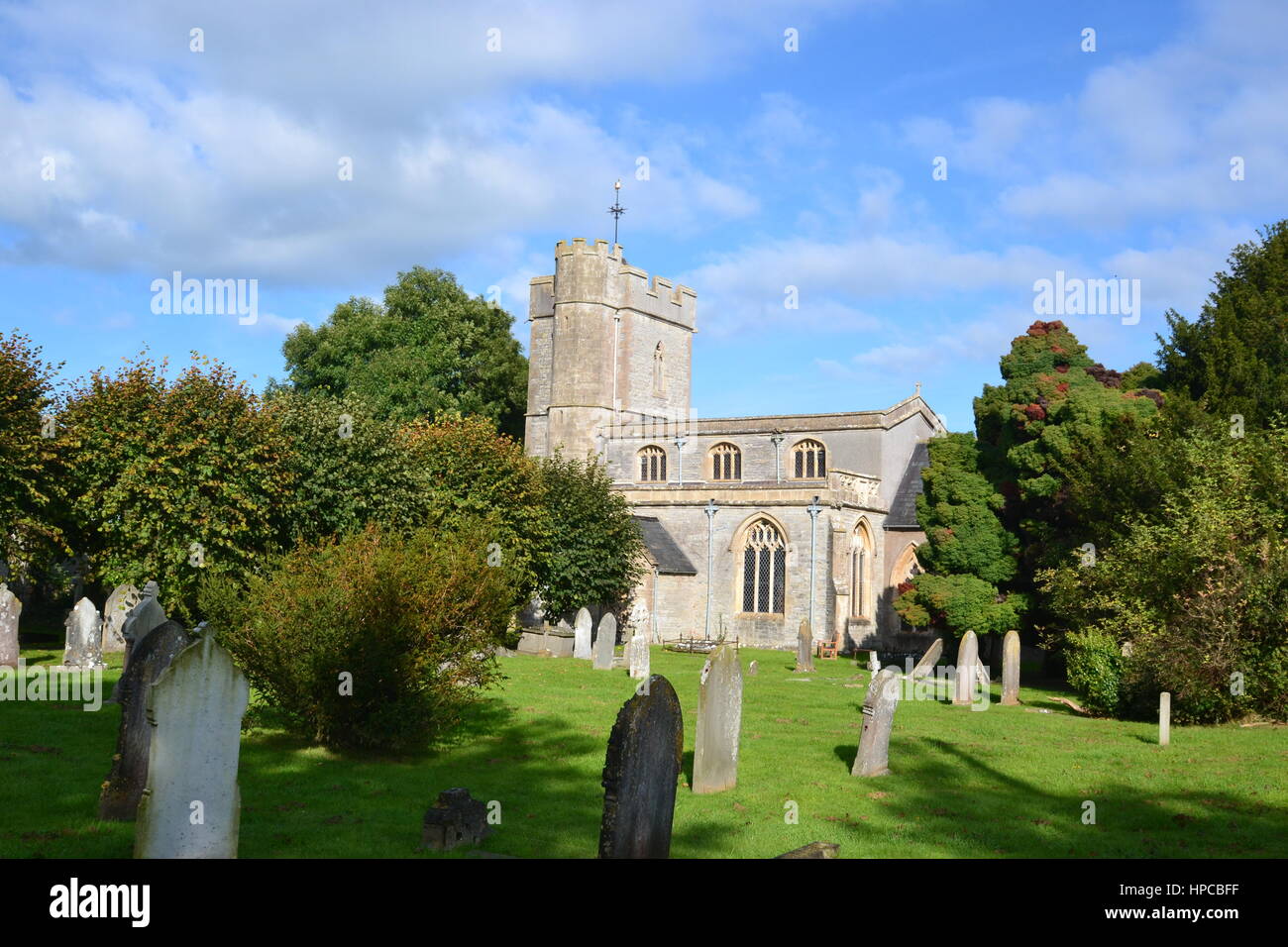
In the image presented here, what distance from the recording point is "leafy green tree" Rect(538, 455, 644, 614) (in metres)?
34.6

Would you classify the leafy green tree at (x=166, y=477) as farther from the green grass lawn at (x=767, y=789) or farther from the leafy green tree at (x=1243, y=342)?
the leafy green tree at (x=1243, y=342)

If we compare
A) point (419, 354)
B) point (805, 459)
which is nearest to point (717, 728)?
point (805, 459)

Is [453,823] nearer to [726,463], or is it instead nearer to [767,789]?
[767,789]

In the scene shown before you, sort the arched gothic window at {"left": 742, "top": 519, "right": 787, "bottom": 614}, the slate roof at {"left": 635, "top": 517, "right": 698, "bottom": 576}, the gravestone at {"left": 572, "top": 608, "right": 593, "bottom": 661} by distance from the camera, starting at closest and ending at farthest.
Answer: the gravestone at {"left": 572, "top": 608, "right": 593, "bottom": 661} → the arched gothic window at {"left": 742, "top": 519, "right": 787, "bottom": 614} → the slate roof at {"left": 635, "top": 517, "right": 698, "bottom": 576}

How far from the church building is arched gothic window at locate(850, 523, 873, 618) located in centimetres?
8

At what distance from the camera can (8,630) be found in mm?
20938

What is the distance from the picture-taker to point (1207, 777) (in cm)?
1445

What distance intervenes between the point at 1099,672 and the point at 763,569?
22107mm

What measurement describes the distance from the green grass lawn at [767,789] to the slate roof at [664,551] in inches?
913

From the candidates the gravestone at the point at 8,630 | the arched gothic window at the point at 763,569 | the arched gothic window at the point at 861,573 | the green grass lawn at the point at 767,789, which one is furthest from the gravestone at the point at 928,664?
the gravestone at the point at 8,630

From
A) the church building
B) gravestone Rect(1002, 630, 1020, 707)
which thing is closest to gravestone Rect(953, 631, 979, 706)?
gravestone Rect(1002, 630, 1020, 707)

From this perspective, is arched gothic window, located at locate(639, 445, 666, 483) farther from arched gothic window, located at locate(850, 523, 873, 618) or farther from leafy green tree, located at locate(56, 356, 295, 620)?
leafy green tree, located at locate(56, 356, 295, 620)

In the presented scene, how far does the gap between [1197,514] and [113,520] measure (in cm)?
2243
